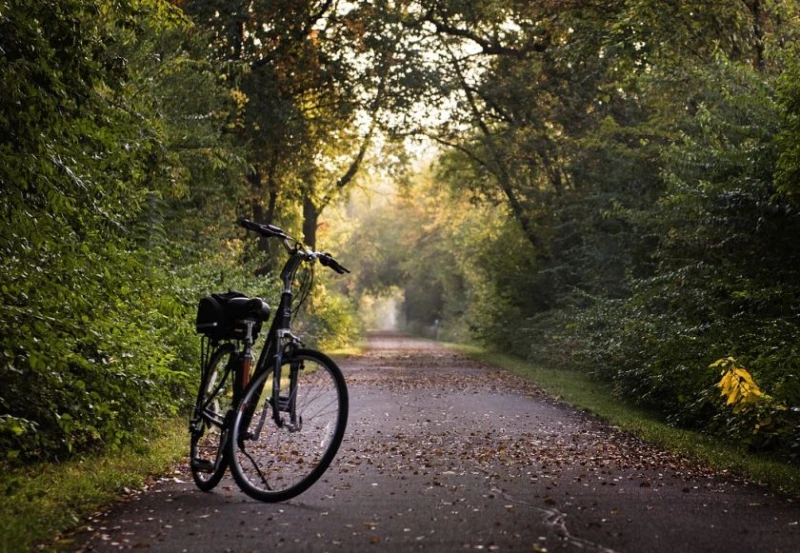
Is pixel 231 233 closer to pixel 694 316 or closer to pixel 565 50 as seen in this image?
pixel 565 50

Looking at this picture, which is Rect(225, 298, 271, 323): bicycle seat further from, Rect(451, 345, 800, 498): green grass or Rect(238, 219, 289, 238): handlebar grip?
Rect(451, 345, 800, 498): green grass

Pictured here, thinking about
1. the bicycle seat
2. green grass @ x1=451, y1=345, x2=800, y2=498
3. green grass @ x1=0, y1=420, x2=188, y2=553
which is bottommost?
green grass @ x1=0, y1=420, x2=188, y2=553

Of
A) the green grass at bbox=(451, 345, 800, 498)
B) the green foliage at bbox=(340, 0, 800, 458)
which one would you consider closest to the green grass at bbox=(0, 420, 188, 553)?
the green grass at bbox=(451, 345, 800, 498)

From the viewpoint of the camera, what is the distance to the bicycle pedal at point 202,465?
6.53 meters

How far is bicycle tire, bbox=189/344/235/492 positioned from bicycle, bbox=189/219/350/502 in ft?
0.04

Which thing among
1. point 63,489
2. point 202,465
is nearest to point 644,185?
point 202,465

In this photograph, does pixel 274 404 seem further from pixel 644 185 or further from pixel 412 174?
pixel 412 174

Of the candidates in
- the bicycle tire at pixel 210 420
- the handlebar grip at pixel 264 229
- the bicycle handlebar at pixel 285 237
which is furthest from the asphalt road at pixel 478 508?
the handlebar grip at pixel 264 229

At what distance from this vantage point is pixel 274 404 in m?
6.31

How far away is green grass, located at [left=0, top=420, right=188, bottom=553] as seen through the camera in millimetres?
5016

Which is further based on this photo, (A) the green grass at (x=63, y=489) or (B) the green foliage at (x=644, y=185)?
(B) the green foliage at (x=644, y=185)

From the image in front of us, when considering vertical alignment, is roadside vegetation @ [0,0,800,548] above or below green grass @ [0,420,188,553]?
above

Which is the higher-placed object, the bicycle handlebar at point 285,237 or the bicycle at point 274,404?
the bicycle handlebar at point 285,237

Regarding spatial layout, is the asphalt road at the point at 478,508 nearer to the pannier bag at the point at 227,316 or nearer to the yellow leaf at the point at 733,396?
the yellow leaf at the point at 733,396
